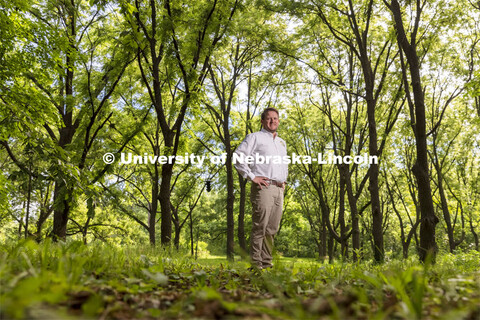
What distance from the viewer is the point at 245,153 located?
4.89 meters

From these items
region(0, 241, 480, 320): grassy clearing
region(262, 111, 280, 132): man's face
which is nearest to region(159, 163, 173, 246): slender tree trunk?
region(262, 111, 280, 132): man's face

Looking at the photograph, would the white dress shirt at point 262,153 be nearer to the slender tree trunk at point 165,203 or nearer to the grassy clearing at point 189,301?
the grassy clearing at point 189,301

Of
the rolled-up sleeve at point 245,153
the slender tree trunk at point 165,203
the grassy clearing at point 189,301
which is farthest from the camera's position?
the slender tree trunk at point 165,203

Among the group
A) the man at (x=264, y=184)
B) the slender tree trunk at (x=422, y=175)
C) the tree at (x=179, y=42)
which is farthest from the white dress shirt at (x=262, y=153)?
the tree at (x=179, y=42)

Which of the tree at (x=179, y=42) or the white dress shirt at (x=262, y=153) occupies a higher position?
the tree at (x=179, y=42)

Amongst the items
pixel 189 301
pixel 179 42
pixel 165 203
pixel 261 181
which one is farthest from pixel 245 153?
pixel 165 203

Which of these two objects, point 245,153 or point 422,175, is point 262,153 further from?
point 422,175

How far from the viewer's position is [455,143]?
21.7 meters

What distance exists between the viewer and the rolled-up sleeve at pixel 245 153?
470 centimetres

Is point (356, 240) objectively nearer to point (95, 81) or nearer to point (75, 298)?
point (95, 81)

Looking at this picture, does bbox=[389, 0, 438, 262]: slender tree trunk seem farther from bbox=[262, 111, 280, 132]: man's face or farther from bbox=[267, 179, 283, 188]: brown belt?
bbox=[262, 111, 280, 132]: man's face

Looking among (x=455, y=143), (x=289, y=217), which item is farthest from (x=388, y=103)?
(x=289, y=217)

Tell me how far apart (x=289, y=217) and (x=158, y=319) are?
30.6m

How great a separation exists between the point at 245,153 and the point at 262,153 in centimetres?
30
